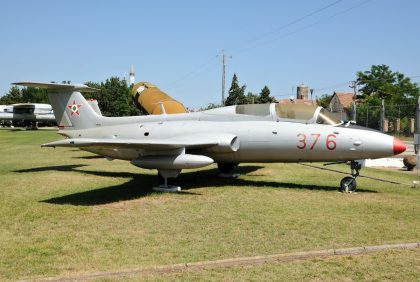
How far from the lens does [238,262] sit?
17.4 ft

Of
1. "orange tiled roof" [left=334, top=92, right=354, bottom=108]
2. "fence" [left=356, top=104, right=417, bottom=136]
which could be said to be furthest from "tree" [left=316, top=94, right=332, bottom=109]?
"fence" [left=356, top=104, right=417, bottom=136]

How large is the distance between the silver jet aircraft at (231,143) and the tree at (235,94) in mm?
53783

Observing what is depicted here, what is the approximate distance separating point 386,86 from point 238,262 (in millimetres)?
91844

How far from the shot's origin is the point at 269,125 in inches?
445

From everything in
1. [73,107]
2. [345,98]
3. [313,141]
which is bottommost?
[313,141]

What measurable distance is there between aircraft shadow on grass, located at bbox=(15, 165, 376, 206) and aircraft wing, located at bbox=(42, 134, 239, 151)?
4.30 feet

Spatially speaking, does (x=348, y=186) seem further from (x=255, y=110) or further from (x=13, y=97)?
(x=13, y=97)

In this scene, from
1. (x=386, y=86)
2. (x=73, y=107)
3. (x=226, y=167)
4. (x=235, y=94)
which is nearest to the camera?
(x=226, y=167)

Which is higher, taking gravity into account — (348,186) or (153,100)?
(153,100)

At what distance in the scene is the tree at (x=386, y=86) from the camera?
8319 centimetres

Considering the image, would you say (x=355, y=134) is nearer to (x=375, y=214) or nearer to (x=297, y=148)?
(x=297, y=148)

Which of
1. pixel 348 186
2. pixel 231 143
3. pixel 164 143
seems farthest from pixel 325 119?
pixel 164 143

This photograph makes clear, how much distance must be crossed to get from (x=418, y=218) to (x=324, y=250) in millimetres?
3241

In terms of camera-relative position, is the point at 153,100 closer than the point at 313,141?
No
